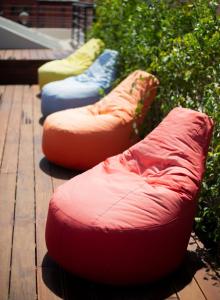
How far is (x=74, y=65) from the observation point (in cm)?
684

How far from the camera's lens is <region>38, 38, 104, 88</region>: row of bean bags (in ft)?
21.9

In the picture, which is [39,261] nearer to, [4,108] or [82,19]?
[4,108]

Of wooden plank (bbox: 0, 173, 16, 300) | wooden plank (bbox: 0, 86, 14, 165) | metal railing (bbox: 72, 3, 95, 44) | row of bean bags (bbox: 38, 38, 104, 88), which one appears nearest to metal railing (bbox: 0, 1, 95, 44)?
metal railing (bbox: 72, 3, 95, 44)

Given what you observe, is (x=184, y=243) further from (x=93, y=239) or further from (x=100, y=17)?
(x=100, y=17)

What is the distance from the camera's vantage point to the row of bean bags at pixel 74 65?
666cm

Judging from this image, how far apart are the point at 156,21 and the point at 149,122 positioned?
36.2 inches

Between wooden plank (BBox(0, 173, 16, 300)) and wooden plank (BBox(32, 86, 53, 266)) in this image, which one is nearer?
wooden plank (BBox(0, 173, 16, 300))

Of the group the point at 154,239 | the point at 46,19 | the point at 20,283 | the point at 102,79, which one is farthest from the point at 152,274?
the point at 46,19

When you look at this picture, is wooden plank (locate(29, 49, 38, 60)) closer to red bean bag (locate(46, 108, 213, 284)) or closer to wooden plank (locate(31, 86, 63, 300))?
wooden plank (locate(31, 86, 63, 300))

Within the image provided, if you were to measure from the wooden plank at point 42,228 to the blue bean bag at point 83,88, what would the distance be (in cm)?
44

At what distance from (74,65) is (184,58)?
3486mm

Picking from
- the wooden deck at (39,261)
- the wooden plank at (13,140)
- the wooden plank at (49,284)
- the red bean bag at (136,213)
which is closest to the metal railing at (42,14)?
the wooden plank at (13,140)

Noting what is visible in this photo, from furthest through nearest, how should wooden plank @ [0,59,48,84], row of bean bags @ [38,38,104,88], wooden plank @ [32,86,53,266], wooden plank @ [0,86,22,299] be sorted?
wooden plank @ [0,59,48,84], row of bean bags @ [38,38,104,88], wooden plank @ [32,86,53,266], wooden plank @ [0,86,22,299]

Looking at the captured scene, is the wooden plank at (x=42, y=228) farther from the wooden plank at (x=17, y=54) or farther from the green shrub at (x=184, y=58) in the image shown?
the wooden plank at (x=17, y=54)
